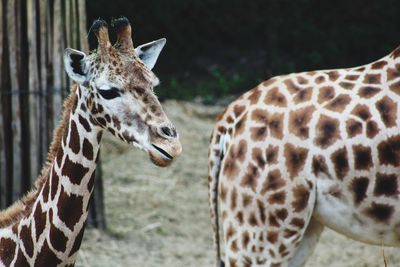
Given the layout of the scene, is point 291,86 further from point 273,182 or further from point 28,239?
point 28,239

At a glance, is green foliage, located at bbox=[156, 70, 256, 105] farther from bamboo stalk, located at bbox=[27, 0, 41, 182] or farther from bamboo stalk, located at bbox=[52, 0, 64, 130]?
bamboo stalk, located at bbox=[27, 0, 41, 182]

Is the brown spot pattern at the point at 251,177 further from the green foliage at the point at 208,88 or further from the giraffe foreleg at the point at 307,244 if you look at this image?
the green foliage at the point at 208,88

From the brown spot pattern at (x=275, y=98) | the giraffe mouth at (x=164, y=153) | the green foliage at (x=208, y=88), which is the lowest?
the green foliage at (x=208, y=88)

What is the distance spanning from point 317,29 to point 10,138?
254 inches

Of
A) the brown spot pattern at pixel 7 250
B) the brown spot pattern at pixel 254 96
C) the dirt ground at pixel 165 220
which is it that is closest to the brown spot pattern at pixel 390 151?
the brown spot pattern at pixel 254 96

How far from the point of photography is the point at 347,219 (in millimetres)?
5082

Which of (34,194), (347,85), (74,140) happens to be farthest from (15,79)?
(347,85)

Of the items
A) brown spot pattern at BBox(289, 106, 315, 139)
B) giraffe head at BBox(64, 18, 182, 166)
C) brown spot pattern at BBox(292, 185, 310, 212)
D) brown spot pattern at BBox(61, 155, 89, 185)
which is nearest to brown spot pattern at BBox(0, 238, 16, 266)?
brown spot pattern at BBox(61, 155, 89, 185)

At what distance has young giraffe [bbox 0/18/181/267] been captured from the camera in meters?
4.36

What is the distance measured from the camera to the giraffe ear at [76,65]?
14.7 ft

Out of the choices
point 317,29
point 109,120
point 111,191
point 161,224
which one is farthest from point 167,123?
point 317,29

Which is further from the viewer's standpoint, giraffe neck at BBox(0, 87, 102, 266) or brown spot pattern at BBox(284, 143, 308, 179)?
brown spot pattern at BBox(284, 143, 308, 179)

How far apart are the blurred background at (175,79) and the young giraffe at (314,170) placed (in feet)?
7.47

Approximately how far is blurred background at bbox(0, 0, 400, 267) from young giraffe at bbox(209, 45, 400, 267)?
2.28m
